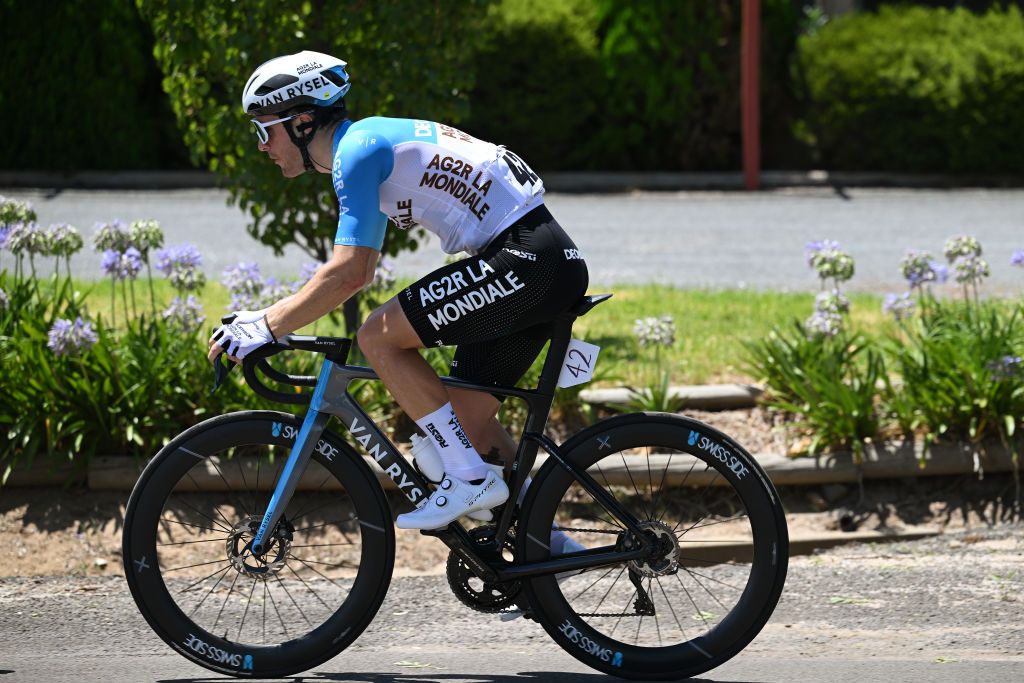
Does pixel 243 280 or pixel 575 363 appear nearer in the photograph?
pixel 575 363

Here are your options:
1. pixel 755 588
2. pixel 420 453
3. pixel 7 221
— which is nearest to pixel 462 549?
pixel 420 453

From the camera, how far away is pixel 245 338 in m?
4.26

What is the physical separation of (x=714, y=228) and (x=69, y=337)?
27.8 feet

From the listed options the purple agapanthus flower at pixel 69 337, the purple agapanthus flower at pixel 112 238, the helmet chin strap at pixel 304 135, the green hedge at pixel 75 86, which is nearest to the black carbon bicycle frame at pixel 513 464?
the helmet chin strap at pixel 304 135

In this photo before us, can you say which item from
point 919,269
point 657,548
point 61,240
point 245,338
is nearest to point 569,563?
point 657,548

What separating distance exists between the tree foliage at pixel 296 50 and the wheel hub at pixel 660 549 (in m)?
3.54

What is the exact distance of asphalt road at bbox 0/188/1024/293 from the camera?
11.0 meters

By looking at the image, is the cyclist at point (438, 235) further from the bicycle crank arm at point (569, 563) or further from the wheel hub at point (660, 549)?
the wheel hub at point (660, 549)

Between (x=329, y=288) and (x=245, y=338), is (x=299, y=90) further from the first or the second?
(x=245, y=338)

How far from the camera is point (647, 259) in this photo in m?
11.8

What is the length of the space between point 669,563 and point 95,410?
3.14 meters

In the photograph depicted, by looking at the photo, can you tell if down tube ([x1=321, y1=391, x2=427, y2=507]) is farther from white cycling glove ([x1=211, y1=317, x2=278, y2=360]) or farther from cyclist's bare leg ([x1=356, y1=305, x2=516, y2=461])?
white cycling glove ([x1=211, y1=317, x2=278, y2=360])

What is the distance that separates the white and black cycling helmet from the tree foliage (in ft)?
9.66

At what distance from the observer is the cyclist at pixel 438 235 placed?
13.9 ft
